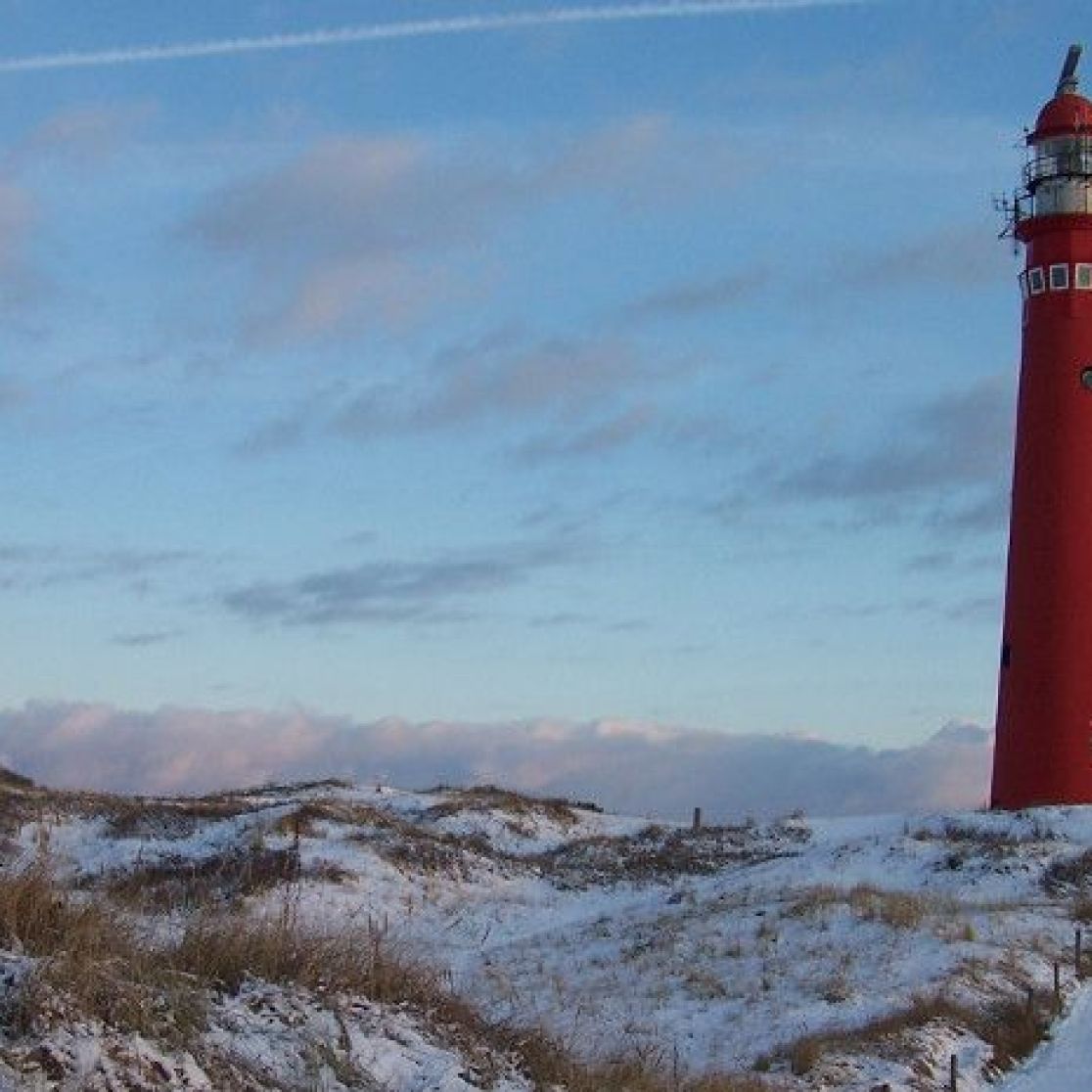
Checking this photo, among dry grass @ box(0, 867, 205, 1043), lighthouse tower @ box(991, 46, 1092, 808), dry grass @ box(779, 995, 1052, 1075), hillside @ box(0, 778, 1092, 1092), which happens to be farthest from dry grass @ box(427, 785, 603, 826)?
dry grass @ box(0, 867, 205, 1043)

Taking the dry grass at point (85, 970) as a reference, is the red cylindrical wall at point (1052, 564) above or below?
above

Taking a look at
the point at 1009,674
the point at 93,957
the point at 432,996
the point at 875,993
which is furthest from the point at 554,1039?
the point at 1009,674

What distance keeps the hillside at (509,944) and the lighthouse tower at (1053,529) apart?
2758 millimetres

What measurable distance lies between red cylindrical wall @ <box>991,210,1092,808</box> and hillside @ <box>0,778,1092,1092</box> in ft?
8.93

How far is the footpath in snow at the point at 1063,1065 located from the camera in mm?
14305

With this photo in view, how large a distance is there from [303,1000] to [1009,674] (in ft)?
98.3

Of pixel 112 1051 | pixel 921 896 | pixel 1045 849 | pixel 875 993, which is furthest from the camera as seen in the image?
pixel 1045 849

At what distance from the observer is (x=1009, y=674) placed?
1361 inches

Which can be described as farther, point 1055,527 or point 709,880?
point 1055,527

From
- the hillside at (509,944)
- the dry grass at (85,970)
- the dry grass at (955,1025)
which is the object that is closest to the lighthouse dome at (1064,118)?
the hillside at (509,944)

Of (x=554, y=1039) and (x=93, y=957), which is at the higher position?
(x=93, y=957)

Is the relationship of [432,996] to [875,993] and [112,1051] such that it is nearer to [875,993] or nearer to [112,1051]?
[112,1051]

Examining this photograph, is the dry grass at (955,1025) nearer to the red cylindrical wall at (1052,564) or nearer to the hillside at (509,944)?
the hillside at (509,944)

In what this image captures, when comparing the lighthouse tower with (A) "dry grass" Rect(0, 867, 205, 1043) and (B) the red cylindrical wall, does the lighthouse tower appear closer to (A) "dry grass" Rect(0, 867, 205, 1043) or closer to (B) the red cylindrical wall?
(B) the red cylindrical wall
